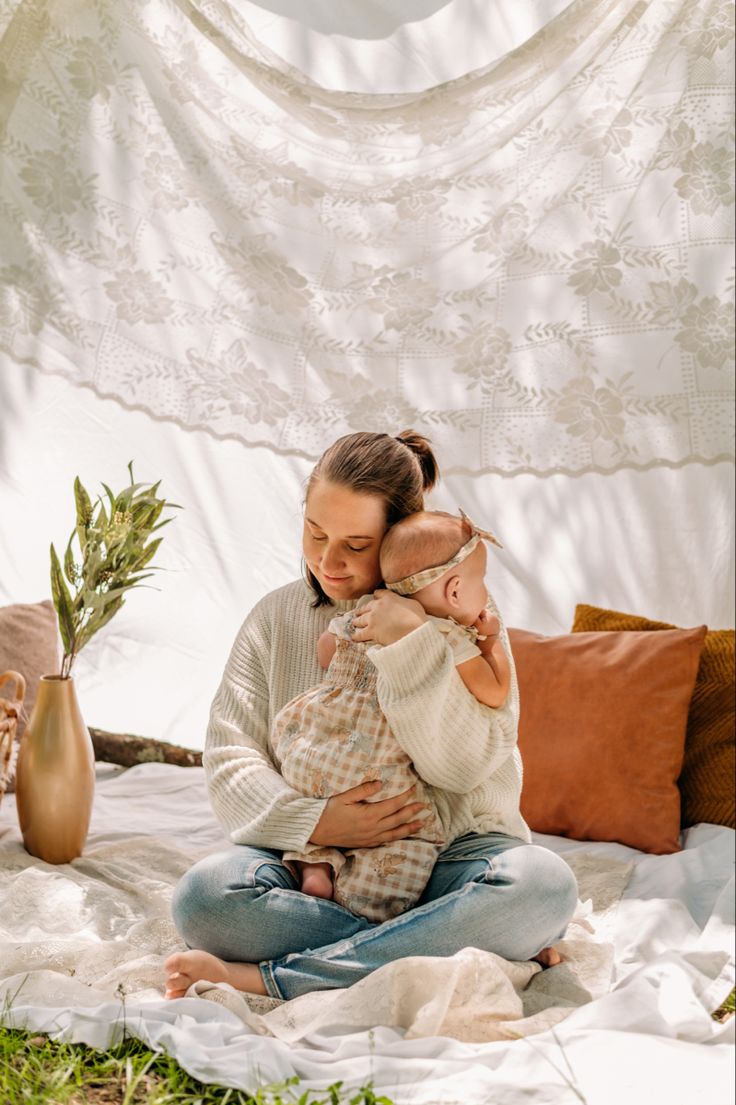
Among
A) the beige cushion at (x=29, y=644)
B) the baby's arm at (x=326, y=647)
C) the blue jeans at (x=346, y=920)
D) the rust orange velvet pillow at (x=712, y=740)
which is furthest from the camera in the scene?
the beige cushion at (x=29, y=644)

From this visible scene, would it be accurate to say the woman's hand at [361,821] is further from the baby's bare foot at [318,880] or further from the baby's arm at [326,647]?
the baby's arm at [326,647]

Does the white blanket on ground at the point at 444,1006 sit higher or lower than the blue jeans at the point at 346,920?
lower

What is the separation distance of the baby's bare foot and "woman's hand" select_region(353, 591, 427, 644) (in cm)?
37

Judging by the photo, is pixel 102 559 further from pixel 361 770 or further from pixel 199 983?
pixel 199 983

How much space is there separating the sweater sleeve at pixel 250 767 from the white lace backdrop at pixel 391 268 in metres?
0.89

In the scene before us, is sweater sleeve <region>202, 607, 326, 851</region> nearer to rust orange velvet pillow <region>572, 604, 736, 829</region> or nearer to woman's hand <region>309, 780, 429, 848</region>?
woman's hand <region>309, 780, 429, 848</region>

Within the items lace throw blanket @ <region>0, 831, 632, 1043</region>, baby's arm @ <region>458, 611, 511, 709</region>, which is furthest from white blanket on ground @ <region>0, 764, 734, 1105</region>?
baby's arm @ <region>458, 611, 511, 709</region>

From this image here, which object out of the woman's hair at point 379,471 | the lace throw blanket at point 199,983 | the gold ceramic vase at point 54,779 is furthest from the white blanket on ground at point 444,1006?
the woman's hair at point 379,471

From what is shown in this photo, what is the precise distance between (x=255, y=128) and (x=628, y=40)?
0.86 m

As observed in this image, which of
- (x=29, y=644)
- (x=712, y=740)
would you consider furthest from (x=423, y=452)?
(x=29, y=644)

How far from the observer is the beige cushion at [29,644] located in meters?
2.92

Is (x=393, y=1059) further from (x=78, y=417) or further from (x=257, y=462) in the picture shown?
(x=78, y=417)

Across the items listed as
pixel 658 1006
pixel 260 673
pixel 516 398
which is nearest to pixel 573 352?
pixel 516 398

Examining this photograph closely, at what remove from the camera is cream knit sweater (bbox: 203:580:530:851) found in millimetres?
1894
